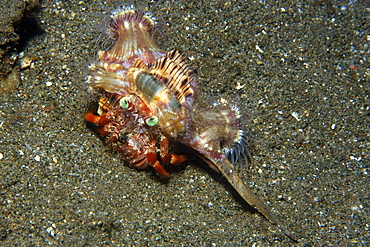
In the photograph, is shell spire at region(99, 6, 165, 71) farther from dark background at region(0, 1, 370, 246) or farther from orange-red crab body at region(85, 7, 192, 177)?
dark background at region(0, 1, 370, 246)

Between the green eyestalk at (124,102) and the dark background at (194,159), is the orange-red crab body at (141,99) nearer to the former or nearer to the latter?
the green eyestalk at (124,102)

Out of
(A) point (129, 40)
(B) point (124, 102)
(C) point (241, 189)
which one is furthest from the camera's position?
(A) point (129, 40)

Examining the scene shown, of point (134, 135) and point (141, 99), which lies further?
point (134, 135)

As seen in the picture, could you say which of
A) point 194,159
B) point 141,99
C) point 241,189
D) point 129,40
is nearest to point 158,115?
point 141,99

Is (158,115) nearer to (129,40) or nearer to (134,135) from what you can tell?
(134,135)

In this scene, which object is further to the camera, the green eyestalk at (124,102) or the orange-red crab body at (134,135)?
the orange-red crab body at (134,135)

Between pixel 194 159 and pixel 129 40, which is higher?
pixel 129 40

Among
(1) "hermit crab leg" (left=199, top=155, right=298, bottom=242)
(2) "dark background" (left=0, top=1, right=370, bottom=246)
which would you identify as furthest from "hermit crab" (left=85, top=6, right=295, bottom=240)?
(2) "dark background" (left=0, top=1, right=370, bottom=246)

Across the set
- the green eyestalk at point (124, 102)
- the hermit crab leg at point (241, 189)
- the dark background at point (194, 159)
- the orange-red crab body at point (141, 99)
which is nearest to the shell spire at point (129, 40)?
the orange-red crab body at point (141, 99)

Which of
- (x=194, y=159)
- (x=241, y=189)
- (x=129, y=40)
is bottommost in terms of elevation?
(x=194, y=159)

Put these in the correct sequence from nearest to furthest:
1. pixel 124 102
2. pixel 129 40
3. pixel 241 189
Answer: pixel 124 102 → pixel 241 189 → pixel 129 40
